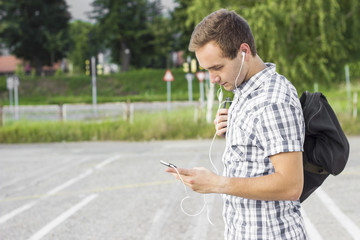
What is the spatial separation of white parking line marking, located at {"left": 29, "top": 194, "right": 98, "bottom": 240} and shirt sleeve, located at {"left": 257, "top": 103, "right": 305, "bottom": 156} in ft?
14.3

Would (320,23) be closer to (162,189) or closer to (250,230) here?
(162,189)

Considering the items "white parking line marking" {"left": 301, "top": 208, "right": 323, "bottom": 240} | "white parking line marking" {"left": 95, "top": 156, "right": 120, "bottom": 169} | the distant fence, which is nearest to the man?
"white parking line marking" {"left": 301, "top": 208, "right": 323, "bottom": 240}

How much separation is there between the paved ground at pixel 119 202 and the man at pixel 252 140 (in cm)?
345

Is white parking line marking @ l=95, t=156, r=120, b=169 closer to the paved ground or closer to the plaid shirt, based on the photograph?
the paved ground

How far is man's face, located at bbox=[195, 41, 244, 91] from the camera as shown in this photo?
206 cm

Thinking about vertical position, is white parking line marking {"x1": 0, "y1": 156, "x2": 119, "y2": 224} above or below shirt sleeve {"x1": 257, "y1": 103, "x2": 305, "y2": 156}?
below

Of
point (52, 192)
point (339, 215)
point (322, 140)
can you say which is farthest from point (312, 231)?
point (52, 192)

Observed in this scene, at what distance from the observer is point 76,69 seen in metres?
79.9

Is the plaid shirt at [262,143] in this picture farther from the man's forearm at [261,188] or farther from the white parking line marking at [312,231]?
the white parking line marking at [312,231]

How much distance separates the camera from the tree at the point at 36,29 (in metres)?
60.6

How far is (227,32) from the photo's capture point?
2020mm

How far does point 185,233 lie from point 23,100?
5098 centimetres

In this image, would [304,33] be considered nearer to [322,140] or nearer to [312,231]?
[312,231]

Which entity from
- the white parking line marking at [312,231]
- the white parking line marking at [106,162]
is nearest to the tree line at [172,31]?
the white parking line marking at [106,162]
